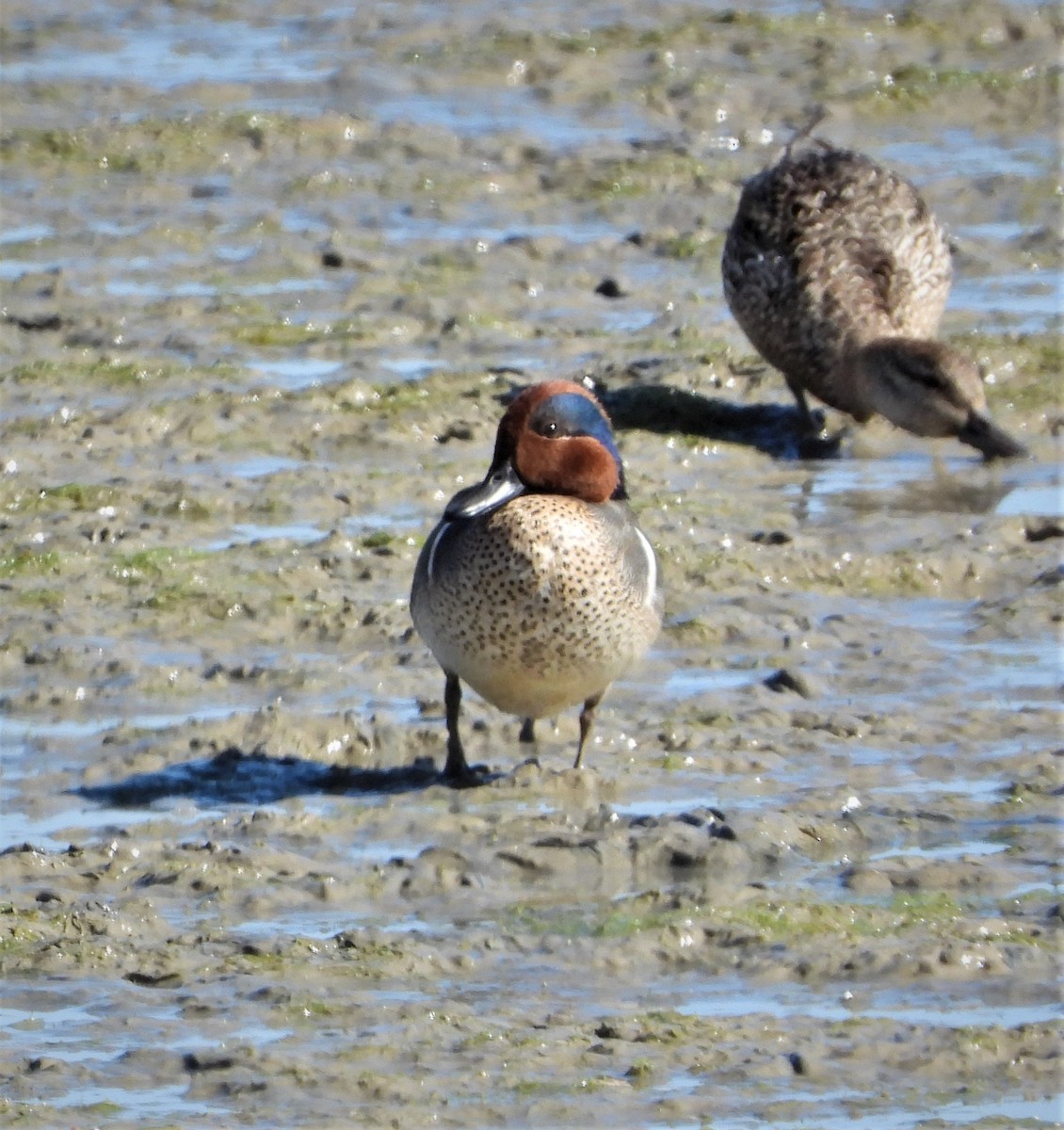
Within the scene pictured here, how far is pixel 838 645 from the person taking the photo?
740cm

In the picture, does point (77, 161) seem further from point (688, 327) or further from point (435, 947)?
point (435, 947)

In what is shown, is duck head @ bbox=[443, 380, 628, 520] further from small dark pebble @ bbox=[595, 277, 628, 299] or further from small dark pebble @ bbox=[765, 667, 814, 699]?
small dark pebble @ bbox=[595, 277, 628, 299]

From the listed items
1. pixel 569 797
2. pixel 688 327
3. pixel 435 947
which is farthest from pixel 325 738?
pixel 688 327

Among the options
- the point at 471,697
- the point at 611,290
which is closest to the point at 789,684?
the point at 471,697

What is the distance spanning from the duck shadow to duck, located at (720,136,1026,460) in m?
0.11

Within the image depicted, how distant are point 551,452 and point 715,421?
353 cm

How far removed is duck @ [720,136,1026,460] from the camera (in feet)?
32.3

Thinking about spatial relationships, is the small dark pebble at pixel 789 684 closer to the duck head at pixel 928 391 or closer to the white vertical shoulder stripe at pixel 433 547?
the white vertical shoulder stripe at pixel 433 547

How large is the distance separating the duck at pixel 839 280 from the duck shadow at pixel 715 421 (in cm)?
11

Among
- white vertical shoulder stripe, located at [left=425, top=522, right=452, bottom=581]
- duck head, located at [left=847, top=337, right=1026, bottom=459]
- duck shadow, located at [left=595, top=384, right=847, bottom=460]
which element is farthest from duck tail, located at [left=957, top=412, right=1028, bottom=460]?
white vertical shoulder stripe, located at [left=425, top=522, right=452, bottom=581]

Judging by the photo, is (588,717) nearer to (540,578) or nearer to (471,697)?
(540,578)

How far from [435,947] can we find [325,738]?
147cm

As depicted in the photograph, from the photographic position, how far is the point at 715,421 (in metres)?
9.92

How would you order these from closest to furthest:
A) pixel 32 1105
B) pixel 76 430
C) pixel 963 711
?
1. pixel 32 1105
2. pixel 963 711
3. pixel 76 430
